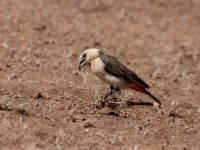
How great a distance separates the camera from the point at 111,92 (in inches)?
363

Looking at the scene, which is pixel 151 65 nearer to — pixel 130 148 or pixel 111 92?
pixel 111 92

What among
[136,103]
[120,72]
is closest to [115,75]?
[120,72]

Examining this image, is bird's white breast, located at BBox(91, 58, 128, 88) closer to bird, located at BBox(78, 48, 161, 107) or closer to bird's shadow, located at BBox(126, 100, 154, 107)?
bird, located at BBox(78, 48, 161, 107)

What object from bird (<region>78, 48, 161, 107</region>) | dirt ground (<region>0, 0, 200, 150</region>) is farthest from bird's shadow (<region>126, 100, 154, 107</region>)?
bird (<region>78, 48, 161, 107</region>)

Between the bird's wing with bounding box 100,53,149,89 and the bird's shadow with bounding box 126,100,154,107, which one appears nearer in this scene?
the bird's wing with bounding box 100,53,149,89

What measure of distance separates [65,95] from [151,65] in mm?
3797

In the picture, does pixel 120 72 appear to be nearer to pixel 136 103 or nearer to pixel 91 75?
pixel 136 103

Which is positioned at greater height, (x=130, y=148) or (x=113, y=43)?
(x=113, y=43)

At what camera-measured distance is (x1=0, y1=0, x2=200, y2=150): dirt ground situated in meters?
7.89

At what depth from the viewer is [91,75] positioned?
36.0 ft

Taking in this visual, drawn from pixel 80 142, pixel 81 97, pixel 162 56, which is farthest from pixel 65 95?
pixel 162 56

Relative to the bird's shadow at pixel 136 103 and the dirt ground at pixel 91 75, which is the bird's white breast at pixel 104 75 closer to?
the dirt ground at pixel 91 75

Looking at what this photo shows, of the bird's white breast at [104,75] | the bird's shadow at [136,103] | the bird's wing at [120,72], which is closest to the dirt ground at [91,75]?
the bird's shadow at [136,103]

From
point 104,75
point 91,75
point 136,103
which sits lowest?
point 136,103
